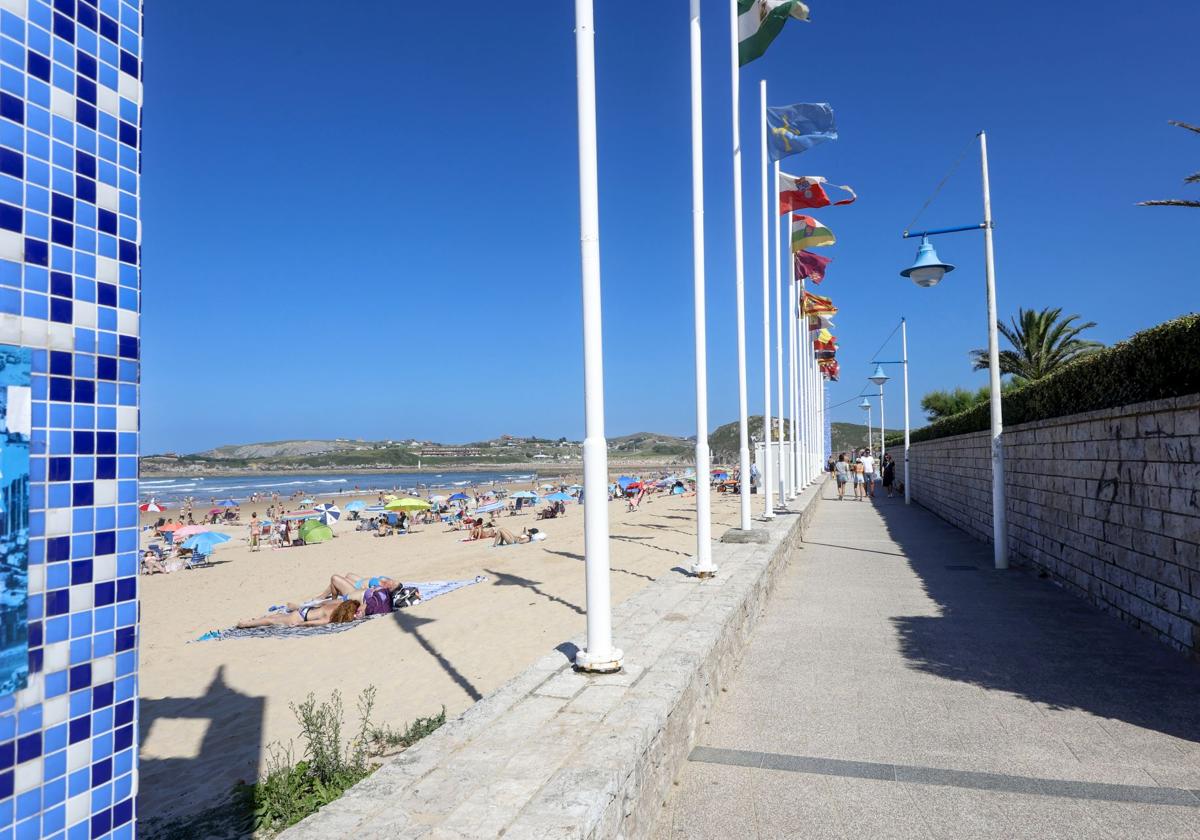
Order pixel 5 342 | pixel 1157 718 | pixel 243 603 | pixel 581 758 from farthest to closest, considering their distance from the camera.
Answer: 1. pixel 243 603
2. pixel 1157 718
3. pixel 581 758
4. pixel 5 342

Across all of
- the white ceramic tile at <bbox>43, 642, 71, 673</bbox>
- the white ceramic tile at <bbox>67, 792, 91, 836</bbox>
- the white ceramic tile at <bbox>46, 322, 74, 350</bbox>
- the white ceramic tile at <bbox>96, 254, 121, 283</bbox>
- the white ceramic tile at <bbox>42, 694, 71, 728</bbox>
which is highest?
the white ceramic tile at <bbox>96, 254, 121, 283</bbox>

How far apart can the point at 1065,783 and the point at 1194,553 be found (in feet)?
9.83

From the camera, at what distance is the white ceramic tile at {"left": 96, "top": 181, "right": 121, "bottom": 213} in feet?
6.18

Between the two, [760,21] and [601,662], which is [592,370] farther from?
[760,21]

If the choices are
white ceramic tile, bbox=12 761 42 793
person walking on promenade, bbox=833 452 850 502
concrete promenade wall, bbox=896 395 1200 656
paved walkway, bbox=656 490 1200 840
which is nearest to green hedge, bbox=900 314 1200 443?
concrete promenade wall, bbox=896 395 1200 656

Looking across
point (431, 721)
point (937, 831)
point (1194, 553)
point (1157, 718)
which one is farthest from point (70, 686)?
point (1194, 553)

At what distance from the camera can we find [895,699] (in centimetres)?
525

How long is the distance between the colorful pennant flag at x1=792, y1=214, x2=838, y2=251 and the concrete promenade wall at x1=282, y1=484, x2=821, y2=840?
13.5m

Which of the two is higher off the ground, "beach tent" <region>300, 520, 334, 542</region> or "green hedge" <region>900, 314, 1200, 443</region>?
"green hedge" <region>900, 314, 1200, 443</region>

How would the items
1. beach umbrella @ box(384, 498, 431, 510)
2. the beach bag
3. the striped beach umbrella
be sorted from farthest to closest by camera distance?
the striped beach umbrella, beach umbrella @ box(384, 498, 431, 510), the beach bag

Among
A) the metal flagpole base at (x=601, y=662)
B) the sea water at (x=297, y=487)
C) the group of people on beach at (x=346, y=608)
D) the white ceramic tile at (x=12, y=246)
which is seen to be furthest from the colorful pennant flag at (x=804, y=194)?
the sea water at (x=297, y=487)

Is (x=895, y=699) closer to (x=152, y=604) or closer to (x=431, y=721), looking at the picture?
(x=431, y=721)

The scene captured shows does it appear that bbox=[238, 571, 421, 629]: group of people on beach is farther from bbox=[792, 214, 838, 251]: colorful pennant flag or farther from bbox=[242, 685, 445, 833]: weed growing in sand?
bbox=[792, 214, 838, 251]: colorful pennant flag

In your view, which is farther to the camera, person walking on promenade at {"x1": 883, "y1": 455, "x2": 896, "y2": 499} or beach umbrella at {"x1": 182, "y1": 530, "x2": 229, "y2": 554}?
person walking on promenade at {"x1": 883, "y1": 455, "x2": 896, "y2": 499}
